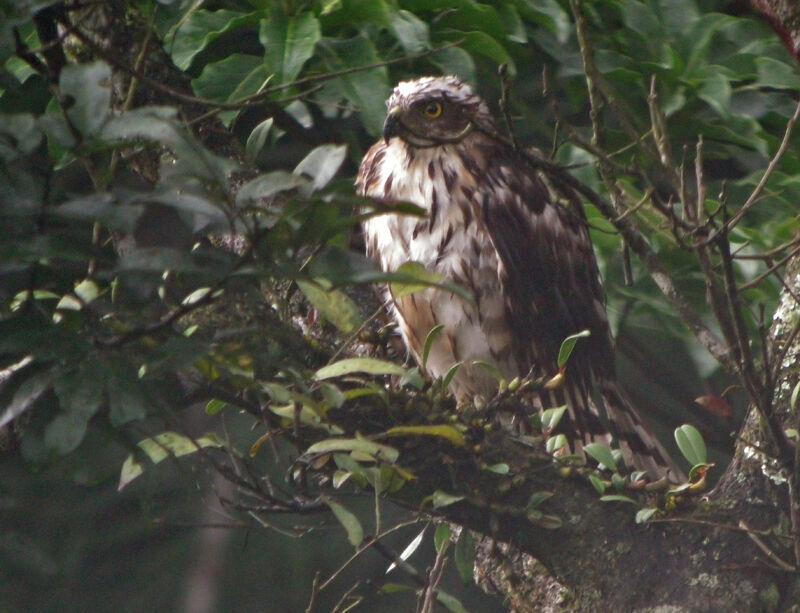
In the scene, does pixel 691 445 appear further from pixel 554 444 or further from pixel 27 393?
pixel 27 393

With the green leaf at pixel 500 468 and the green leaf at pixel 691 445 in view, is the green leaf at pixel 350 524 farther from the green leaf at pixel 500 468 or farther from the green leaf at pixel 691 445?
the green leaf at pixel 691 445

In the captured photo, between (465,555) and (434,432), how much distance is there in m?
0.24

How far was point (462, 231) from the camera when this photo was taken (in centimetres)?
270

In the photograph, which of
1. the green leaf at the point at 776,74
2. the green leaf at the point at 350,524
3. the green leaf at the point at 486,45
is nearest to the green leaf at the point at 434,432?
the green leaf at the point at 350,524

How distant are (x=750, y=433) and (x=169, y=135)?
1.23m

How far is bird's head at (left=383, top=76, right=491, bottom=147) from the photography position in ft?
8.76

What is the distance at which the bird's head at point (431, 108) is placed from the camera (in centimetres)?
267

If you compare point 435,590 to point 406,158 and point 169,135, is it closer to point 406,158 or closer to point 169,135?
point 169,135

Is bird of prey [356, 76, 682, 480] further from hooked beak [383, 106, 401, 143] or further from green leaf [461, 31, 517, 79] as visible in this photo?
green leaf [461, 31, 517, 79]

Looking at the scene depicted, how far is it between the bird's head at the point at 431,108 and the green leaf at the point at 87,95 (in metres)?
1.63

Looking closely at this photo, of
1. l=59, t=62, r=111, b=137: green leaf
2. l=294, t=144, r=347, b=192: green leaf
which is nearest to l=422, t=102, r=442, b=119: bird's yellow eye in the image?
l=294, t=144, r=347, b=192: green leaf

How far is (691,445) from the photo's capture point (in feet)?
6.11

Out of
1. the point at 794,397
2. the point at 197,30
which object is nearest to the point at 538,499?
the point at 794,397

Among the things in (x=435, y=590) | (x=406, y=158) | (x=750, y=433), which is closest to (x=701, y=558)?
(x=750, y=433)
